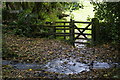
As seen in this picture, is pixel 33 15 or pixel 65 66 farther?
pixel 33 15

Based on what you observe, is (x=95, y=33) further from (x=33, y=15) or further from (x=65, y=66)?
(x=65, y=66)

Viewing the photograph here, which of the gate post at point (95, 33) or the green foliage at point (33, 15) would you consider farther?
the green foliage at point (33, 15)

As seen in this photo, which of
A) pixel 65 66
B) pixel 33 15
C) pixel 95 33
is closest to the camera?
pixel 65 66

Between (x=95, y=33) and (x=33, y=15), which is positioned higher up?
(x=33, y=15)

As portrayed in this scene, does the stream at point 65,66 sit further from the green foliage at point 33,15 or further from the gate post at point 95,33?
the green foliage at point 33,15

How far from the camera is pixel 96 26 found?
505 inches

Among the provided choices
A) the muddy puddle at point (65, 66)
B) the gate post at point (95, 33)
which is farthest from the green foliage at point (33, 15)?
the muddy puddle at point (65, 66)

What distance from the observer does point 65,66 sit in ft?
22.0

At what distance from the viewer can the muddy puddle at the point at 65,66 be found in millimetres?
6207

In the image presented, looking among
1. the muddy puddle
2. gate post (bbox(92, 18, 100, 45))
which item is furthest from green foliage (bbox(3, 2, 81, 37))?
the muddy puddle

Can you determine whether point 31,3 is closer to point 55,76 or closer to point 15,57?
point 15,57

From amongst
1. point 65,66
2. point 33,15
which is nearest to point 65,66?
point 65,66

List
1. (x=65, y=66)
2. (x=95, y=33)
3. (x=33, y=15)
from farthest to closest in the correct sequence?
1. (x=33, y=15)
2. (x=95, y=33)
3. (x=65, y=66)

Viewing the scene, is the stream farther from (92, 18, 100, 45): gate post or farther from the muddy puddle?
(92, 18, 100, 45): gate post
